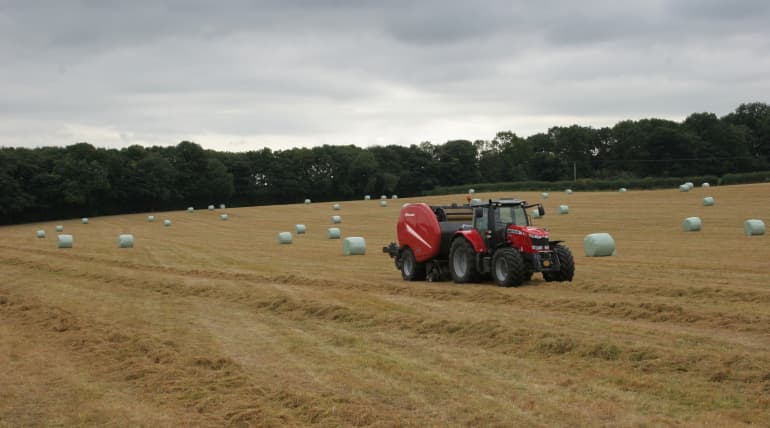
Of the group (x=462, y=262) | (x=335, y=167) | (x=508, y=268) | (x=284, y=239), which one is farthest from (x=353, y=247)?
(x=335, y=167)

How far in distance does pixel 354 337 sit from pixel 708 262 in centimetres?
1281

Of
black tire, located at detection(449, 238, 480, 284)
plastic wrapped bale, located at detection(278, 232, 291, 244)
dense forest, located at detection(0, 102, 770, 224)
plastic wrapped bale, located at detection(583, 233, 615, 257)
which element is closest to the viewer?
black tire, located at detection(449, 238, 480, 284)

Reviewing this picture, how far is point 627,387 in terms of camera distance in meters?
9.27

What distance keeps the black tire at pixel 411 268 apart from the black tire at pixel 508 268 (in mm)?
2997

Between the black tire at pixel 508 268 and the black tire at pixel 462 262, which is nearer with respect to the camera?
the black tire at pixel 508 268

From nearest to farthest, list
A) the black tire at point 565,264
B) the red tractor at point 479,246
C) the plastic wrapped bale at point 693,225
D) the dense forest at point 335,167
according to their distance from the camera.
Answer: the red tractor at point 479,246 → the black tire at point 565,264 → the plastic wrapped bale at point 693,225 → the dense forest at point 335,167

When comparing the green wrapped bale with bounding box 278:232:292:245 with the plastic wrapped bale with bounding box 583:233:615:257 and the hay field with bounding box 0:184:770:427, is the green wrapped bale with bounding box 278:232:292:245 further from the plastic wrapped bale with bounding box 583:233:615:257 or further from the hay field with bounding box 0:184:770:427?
the plastic wrapped bale with bounding box 583:233:615:257

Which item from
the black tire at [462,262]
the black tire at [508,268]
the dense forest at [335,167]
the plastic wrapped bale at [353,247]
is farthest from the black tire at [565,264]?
the dense forest at [335,167]

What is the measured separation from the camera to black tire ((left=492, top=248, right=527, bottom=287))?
1781 cm

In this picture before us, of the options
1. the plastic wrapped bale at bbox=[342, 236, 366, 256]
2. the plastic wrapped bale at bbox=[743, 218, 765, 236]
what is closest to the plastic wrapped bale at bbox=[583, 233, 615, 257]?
the plastic wrapped bale at bbox=[743, 218, 765, 236]

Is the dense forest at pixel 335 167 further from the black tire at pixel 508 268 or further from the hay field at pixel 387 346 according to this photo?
the black tire at pixel 508 268

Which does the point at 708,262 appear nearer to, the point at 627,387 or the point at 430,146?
the point at 627,387

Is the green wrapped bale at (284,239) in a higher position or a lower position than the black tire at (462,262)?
lower

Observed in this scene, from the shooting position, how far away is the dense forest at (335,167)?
273 ft
